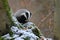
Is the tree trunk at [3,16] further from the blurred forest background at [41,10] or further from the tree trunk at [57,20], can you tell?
the blurred forest background at [41,10]

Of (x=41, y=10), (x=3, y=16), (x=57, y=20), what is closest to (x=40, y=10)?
(x=41, y=10)

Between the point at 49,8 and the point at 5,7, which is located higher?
the point at 49,8

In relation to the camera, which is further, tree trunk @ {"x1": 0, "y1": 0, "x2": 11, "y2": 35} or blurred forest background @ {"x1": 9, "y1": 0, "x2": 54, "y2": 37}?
blurred forest background @ {"x1": 9, "y1": 0, "x2": 54, "y2": 37}

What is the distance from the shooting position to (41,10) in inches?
325

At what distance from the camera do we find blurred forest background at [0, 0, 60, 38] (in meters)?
7.54

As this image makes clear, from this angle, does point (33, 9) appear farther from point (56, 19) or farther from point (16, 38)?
point (56, 19)

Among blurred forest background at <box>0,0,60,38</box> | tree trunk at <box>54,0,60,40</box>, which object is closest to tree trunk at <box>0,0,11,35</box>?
tree trunk at <box>54,0,60,40</box>

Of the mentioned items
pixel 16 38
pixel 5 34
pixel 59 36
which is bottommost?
pixel 59 36

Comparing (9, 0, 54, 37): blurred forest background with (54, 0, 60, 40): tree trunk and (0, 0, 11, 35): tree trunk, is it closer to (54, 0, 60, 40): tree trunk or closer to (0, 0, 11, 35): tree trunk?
(0, 0, 11, 35): tree trunk

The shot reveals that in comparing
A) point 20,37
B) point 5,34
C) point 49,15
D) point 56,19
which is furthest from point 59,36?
point 49,15

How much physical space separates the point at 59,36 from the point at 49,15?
6.01m

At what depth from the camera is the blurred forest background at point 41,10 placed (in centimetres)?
754

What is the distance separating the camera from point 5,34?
2.47 meters

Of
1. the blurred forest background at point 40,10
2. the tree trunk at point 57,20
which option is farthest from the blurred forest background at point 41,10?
the tree trunk at point 57,20
